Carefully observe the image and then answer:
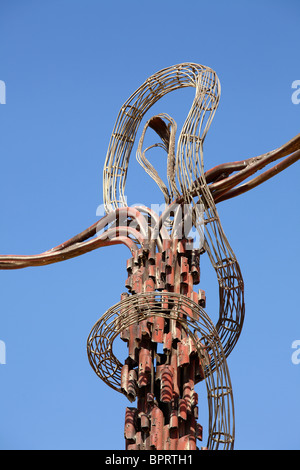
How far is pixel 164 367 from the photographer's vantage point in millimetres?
14359

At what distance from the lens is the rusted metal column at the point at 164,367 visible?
13914mm

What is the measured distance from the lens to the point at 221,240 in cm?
1521

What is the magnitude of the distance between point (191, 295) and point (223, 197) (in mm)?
2057

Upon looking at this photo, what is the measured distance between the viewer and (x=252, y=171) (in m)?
15.9

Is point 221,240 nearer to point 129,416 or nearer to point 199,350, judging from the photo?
point 199,350

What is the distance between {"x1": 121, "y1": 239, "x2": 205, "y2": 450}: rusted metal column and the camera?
13.9 metres

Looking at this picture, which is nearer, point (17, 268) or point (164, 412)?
point (164, 412)

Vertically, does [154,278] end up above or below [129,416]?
above

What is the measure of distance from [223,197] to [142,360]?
3195mm
